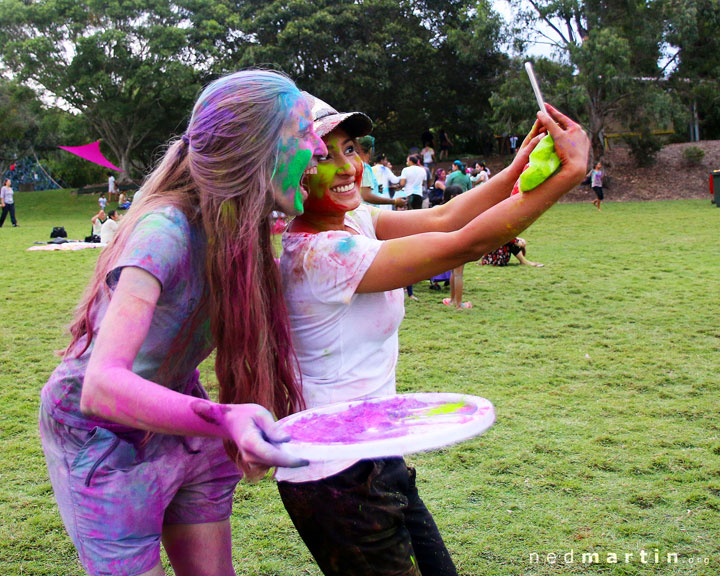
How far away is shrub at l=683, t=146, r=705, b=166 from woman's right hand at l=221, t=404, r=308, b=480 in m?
32.4

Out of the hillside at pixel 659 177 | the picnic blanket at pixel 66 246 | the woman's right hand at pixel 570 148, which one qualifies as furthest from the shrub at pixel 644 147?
the woman's right hand at pixel 570 148

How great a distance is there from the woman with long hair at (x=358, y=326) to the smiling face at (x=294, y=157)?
0.47 feet

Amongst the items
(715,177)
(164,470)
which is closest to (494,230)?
(164,470)

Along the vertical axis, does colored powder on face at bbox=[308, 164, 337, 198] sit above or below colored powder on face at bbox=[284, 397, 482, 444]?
above

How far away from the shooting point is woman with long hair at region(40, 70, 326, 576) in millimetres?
1695

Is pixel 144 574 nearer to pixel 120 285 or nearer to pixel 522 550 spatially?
pixel 120 285

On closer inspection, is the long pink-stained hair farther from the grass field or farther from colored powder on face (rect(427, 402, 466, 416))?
the grass field

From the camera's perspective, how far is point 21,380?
251 inches

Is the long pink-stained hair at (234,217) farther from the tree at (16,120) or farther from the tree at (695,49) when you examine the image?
the tree at (16,120)

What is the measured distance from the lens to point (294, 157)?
180 centimetres

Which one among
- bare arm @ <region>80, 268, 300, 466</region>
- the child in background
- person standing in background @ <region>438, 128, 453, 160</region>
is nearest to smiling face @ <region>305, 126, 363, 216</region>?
bare arm @ <region>80, 268, 300, 466</region>

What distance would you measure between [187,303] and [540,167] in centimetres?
99

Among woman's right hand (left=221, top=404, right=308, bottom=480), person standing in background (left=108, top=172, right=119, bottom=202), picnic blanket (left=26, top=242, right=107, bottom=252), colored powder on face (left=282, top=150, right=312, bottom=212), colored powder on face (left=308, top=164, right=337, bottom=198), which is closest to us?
woman's right hand (left=221, top=404, right=308, bottom=480)

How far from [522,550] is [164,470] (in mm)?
2196
